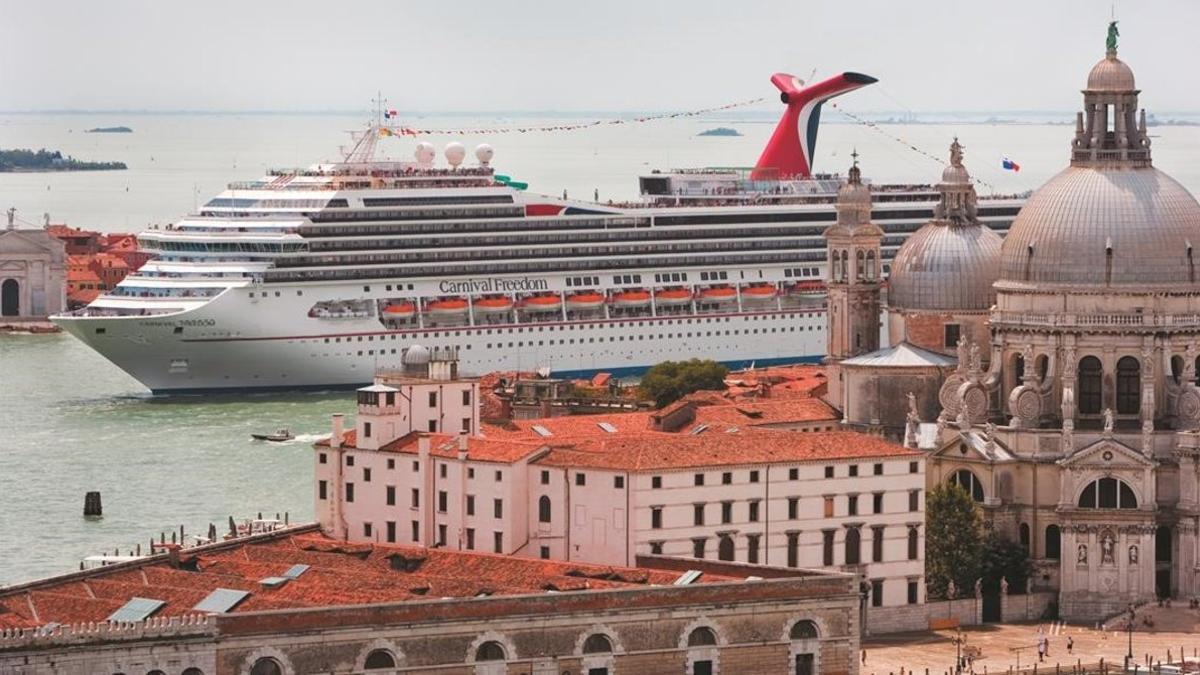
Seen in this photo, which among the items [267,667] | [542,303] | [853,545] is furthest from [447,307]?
[267,667]

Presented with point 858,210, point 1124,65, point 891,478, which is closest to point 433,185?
point 858,210

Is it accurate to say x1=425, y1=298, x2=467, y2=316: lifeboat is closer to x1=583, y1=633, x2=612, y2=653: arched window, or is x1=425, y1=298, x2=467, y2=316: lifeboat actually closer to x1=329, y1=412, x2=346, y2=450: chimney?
x1=329, y1=412, x2=346, y2=450: chimney

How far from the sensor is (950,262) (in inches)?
2936

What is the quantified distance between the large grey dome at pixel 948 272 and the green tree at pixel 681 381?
12.2 meters

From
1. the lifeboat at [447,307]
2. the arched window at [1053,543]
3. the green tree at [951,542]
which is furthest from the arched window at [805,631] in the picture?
the lifeboat at [447,307]

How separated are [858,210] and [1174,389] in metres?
12.4

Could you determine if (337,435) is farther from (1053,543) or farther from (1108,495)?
(1108,495)

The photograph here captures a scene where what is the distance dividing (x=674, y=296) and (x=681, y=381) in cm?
2741

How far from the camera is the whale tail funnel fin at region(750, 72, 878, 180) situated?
388ft

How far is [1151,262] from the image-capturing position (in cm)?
6850

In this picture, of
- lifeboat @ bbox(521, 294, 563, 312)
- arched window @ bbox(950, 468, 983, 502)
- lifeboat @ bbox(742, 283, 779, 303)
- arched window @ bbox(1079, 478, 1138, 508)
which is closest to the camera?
arched window @ bbox(1079, 478, 1138, 508)

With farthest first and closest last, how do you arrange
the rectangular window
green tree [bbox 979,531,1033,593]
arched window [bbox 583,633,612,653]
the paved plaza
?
the rectangular window, green tree [bbox 979,531,1033,593], the paved plaza, arched window [bbox 583,633,612,653]

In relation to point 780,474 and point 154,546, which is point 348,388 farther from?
point 780,474

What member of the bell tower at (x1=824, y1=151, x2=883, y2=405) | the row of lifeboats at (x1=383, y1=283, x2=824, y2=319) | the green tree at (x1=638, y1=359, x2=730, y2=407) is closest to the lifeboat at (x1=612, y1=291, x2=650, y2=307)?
the row of lifeboats at (x1=383, y1=283, x2=824, y2=319)
